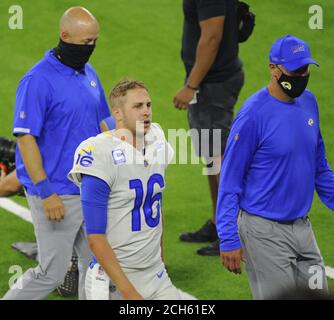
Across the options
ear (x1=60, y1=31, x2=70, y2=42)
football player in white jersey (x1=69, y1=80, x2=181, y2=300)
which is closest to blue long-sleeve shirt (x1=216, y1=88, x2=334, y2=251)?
football player in white jersey (x1=69, y1=80, x2=181, y2=300)

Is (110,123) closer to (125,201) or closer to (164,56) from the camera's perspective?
(125,201)

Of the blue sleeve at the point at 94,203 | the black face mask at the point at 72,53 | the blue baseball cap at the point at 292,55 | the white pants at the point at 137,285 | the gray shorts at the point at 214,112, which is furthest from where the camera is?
the gray shorts at the point at 214,112

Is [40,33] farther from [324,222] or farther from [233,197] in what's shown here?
[233,197]

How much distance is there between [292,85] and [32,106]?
163 cm

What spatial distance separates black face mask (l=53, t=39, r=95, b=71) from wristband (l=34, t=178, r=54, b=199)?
772mm

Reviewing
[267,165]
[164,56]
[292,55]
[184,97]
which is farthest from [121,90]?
[164,56]

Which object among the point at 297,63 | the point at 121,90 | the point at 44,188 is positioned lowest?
the point at 44,188

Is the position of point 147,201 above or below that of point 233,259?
above

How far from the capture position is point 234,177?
4.99 meters

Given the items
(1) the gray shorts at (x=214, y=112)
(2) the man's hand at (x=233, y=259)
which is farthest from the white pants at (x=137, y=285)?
(1) the gray shorts at (x=214, y=112)

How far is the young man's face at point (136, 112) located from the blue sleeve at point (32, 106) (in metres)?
1.08

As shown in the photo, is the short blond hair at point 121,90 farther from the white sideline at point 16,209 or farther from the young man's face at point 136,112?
the white sideline at point 16,209

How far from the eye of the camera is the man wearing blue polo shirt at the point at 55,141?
5598 millimetres
